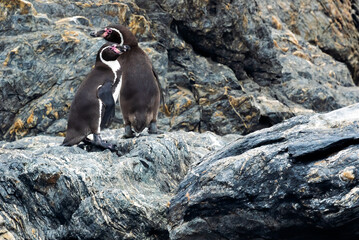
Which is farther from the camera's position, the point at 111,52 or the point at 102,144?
the point at 111,52

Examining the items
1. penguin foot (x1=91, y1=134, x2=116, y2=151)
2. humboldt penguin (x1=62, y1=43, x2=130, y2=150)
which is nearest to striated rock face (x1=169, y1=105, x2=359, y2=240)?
penguin foot (x1=91, y1=134, x2=116, y2=151)

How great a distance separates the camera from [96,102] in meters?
7.97

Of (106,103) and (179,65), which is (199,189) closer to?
(106,103)

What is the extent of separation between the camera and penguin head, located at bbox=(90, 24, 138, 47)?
28.8ft

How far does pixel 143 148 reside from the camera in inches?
275

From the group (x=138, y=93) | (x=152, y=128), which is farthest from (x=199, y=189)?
(x=138, y=93)

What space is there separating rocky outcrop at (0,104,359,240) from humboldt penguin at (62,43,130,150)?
0.65 meters

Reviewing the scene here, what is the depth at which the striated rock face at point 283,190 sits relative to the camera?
16.5ft

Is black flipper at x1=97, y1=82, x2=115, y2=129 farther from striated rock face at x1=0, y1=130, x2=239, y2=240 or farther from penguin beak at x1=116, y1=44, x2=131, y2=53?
striated rock face at x1=0, y1=130, x2=239, y2=240

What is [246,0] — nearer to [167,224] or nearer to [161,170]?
[161,170]

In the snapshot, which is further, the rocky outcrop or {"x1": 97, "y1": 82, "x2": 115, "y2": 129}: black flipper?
{"x1": 97, "y1": 82, "x2": 115, "y2": 129}: black flipper

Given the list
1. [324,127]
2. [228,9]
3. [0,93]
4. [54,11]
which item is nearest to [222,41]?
[228,9]

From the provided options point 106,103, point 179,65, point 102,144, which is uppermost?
point 106,103

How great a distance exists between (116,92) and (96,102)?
18.2 inches
